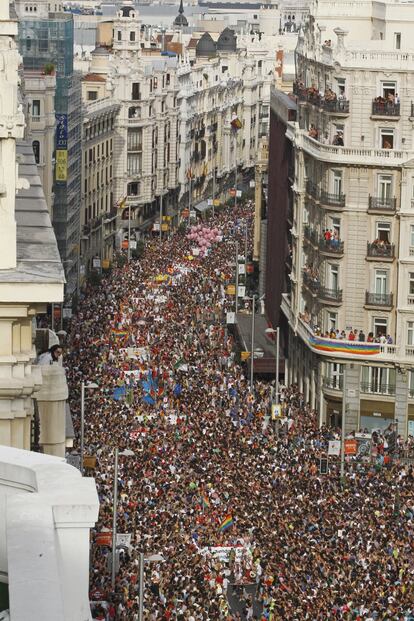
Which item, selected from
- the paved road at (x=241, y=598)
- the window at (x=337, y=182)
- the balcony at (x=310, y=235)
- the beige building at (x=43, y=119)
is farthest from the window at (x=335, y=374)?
the beige building at (x=43, y=119)

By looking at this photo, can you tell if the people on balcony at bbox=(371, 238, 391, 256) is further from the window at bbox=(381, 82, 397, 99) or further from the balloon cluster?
the balloon cluster

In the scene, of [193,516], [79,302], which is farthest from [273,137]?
[193,516]

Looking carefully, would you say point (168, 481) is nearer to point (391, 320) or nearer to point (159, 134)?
point (391, 320)

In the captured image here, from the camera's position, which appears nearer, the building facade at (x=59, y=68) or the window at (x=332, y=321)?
the window at (x=332, y=321)

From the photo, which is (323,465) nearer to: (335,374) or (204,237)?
(335,374)

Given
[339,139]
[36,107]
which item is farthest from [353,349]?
[36,107]

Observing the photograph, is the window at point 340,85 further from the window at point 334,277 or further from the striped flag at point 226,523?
the striped flag at point 226,523

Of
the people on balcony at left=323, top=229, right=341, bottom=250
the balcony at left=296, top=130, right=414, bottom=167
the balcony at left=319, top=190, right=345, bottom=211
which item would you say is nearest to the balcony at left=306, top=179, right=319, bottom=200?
the balcony at left=319, top=190, right=345, bottom=211
